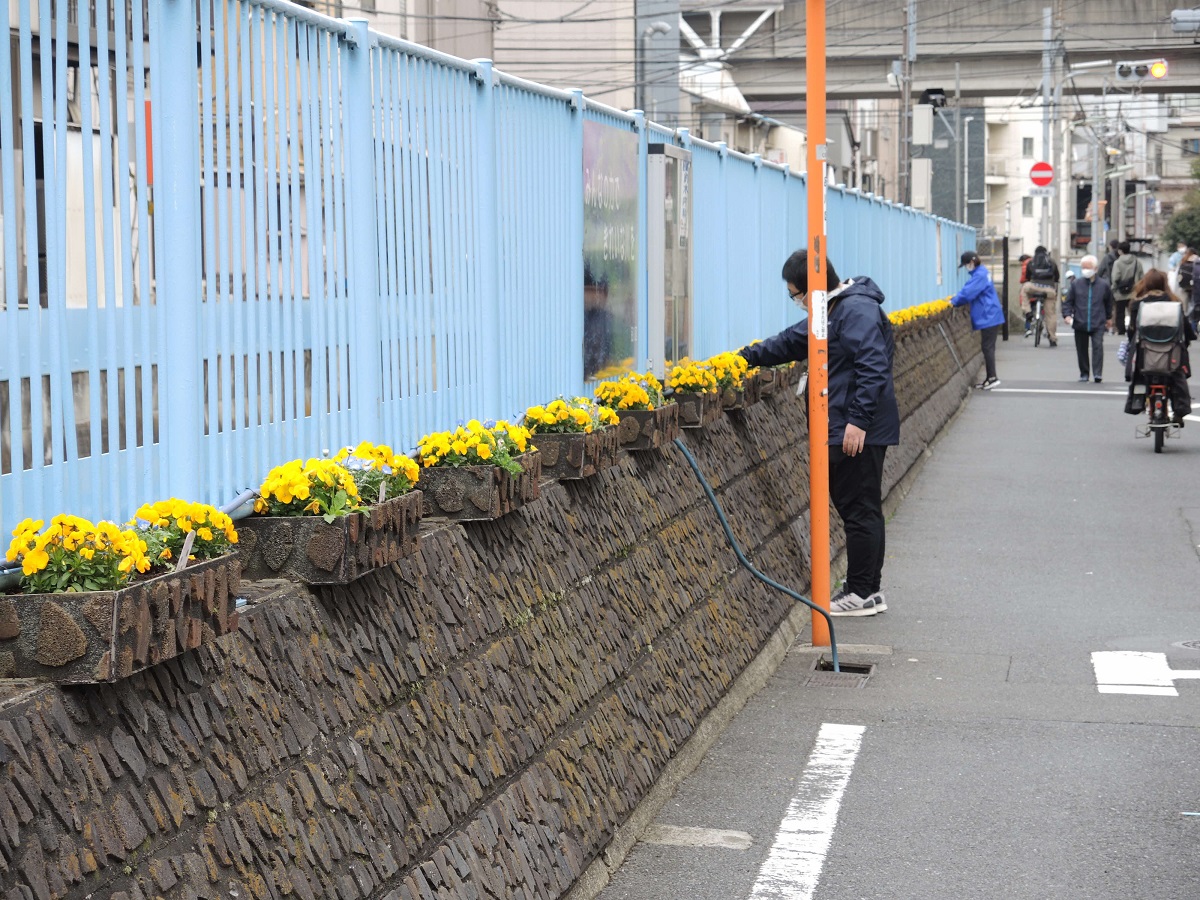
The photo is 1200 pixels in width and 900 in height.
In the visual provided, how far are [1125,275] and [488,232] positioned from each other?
980 inches

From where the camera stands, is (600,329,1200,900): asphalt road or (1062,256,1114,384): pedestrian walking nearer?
(600,329,1200,900): asphalt road

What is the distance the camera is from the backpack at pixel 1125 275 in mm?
29328

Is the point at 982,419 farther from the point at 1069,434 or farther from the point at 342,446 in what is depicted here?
the point at 342,446

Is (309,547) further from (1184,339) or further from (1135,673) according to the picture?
(1184,339)

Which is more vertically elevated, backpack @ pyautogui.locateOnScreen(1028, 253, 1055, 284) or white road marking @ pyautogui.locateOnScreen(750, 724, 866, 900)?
backpack @ pyautogui.locateOnScreen(1028, 253, 1055, 284)

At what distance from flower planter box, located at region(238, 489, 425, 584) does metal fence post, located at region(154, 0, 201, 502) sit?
185 mm

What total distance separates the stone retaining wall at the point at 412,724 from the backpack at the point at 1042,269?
97.1ft

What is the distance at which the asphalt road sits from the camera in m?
5.55

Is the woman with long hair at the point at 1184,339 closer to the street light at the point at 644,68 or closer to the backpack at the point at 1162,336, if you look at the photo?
the backpack at the point at 1162,336

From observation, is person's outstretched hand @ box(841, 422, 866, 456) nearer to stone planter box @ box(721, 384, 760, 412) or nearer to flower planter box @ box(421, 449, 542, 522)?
stone planter box @ box(721, 384, 760, 412)

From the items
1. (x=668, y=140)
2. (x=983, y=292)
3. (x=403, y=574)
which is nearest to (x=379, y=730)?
(x=403, y=574)

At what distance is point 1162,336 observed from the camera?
17.6 metres

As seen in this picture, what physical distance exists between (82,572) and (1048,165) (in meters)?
44.1

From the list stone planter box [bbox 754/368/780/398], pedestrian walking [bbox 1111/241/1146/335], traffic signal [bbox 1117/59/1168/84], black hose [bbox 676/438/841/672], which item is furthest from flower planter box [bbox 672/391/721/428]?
traffic signal [bbox 1117/59/1168/84]
